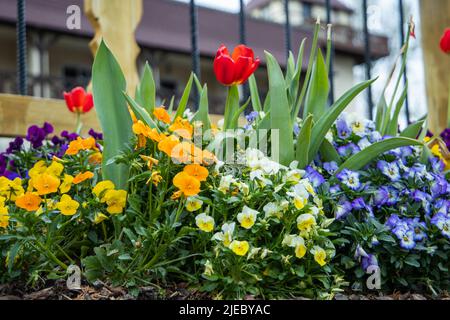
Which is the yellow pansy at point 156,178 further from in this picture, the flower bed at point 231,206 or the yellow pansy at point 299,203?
the yellow pansy at point 299,203

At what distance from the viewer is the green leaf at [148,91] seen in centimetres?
161

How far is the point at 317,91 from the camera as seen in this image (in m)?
1.71

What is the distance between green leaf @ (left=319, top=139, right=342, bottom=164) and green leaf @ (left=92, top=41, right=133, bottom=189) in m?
0.55

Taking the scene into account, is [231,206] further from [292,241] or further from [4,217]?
[4,217]

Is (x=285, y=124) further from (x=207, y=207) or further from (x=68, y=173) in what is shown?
(x=68, y=173)

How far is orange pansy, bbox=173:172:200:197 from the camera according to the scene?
1.25 m

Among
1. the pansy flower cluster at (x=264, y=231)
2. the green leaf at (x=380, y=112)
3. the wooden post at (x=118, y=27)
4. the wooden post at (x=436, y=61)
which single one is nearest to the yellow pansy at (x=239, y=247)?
the pansy flower cluster at (x=264, y=231)

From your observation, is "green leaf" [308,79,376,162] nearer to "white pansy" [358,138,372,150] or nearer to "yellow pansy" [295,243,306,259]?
"white pansy" [358,138,372,150]

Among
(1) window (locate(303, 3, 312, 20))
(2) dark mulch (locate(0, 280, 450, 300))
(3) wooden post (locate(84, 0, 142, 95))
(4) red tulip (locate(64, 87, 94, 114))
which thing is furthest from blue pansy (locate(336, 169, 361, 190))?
(1) window (locate(303, 3, 312, 20))

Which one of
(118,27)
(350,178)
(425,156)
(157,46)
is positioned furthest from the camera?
(157,46)

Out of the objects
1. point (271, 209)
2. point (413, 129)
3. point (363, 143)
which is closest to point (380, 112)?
point (413, 129)

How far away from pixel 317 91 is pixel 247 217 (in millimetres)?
579

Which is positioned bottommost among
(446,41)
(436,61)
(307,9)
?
(446,41)
